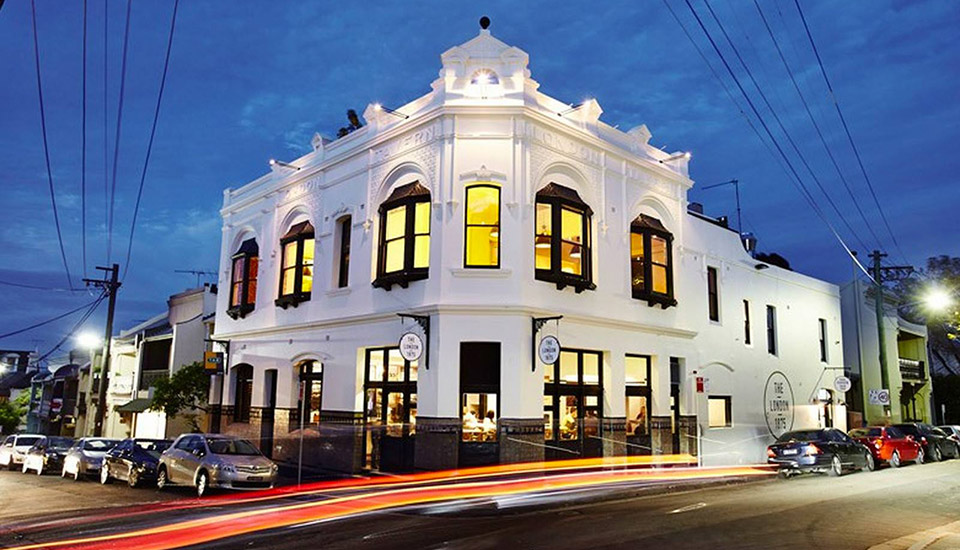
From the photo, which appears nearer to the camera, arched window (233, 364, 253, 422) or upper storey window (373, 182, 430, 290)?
upper storey window (373, 182, 430, 290)

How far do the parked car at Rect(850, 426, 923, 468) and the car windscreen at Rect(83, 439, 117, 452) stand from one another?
949 inches

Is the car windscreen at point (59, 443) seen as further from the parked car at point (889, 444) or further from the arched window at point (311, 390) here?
the parked car at point (889, 444)

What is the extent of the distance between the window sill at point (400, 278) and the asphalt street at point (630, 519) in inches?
256

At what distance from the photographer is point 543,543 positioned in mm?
10250

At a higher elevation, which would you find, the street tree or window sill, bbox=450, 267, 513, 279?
window sill, bbox=450, 267, 513, 279

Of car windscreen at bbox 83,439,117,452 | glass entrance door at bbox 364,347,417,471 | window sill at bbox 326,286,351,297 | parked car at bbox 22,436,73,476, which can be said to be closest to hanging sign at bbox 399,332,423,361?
glass entrance door at bbox 364,347,417,471

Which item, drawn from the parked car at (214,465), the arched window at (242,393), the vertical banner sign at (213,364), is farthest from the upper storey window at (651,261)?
the vertical banner sign at (213,364)

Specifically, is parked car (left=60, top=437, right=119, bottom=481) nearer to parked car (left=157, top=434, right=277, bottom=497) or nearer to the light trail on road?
parked car (left=157, top=434, right=277, bottom=497)

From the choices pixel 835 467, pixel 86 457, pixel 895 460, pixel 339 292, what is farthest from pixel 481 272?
pixel 895 460

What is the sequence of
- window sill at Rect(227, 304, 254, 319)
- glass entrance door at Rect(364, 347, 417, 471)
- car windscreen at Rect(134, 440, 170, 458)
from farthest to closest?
window sill at Rect(227, 304, 254, 319), car windscreen at Rect(134, 440, 170, 458), glass entrance door at Rect(364, 347, 417, 471)

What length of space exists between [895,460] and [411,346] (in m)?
16.2

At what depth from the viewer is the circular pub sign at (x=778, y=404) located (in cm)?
2886

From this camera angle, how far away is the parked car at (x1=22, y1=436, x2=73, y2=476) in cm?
2614

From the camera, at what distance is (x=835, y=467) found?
20.4m
